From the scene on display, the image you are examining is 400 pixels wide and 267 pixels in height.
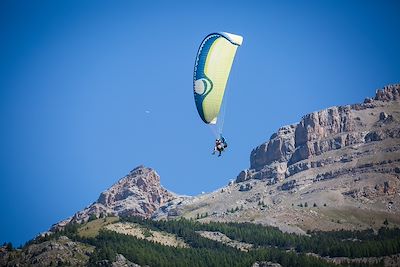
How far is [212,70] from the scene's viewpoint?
10144cm

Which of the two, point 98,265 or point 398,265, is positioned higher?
point 98,265

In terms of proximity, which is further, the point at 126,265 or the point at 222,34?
the point at 126,265

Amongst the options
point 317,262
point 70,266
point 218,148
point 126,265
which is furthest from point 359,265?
point 218,148

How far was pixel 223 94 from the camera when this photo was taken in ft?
336

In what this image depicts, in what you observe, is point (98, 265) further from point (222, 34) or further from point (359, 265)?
point (222, 34)

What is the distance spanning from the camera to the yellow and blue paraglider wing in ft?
332

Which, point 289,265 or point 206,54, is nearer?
point 206,54

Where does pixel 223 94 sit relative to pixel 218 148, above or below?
above

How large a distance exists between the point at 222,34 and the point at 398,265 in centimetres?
12205

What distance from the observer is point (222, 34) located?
334 feet

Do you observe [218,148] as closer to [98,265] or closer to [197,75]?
[197,75]

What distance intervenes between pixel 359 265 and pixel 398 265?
1441 centimetres

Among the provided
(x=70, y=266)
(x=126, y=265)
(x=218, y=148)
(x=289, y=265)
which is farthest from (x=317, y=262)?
(x=218, y=148)

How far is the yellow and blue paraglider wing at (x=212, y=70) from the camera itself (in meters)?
101
